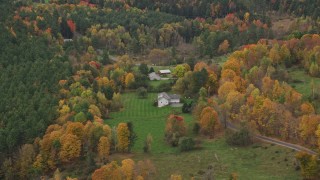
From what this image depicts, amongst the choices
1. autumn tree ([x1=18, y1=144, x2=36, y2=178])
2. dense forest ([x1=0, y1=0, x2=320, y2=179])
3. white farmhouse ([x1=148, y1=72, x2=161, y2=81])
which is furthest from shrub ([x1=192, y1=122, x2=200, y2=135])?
white farmhouse ([x1=148, y1=72, x2=161, y2=81])

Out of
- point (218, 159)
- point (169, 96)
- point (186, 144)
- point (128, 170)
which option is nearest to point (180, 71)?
point (169, 96)

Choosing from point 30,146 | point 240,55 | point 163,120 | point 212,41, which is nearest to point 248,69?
point 240,55

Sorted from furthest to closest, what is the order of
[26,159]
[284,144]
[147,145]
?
[147,145], [284,144], [26,159]

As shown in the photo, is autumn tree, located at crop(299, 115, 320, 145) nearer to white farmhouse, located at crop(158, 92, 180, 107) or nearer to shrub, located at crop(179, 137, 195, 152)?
shrub, located at crop(179, 137, 195, 152)

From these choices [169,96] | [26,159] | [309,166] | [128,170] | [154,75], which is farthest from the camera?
[154,75]

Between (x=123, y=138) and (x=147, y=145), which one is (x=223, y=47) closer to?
(x=147, y=145)

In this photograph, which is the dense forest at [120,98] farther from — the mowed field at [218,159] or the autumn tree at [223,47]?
the mowed field at [218,159]

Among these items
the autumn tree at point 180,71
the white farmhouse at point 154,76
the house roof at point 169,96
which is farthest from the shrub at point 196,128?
the white farmhouse at point 154,76
